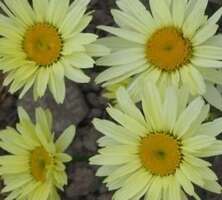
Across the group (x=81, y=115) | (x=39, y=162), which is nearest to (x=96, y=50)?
(x=39, y=162)

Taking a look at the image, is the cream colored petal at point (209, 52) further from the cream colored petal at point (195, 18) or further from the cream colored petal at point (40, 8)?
the cream colored petal at point (40, 8)

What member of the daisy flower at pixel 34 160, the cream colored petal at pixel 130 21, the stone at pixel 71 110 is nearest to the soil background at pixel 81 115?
the stone at pixel 71 110

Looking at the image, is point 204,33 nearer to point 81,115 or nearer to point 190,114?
point 190,114

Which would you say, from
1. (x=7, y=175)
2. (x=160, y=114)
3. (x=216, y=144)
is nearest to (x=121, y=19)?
(x=160, y=114)

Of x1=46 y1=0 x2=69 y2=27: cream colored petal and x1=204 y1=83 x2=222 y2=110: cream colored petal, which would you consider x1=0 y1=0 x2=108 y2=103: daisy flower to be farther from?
x1=204 y1=83 x2=222 y2=110: cream colored petal

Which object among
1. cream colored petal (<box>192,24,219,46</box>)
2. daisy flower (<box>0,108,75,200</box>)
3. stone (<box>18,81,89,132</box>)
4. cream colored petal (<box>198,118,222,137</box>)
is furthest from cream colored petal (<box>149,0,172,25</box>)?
stone (<box>18,81,89,132</box>)

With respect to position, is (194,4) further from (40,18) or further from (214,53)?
(40,18)
